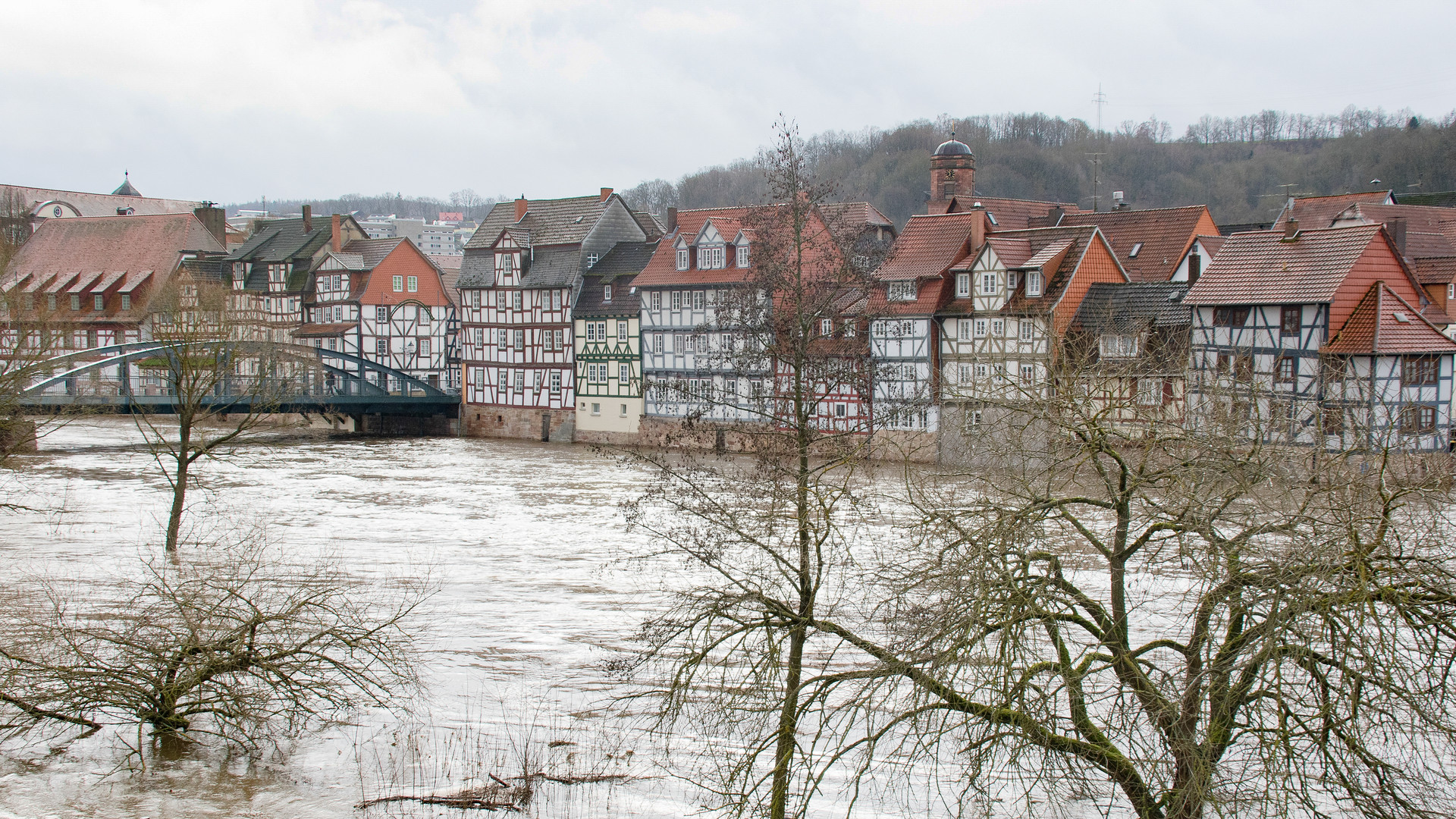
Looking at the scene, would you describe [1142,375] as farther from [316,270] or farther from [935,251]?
[316,270]

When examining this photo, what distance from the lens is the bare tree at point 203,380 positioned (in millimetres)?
19016

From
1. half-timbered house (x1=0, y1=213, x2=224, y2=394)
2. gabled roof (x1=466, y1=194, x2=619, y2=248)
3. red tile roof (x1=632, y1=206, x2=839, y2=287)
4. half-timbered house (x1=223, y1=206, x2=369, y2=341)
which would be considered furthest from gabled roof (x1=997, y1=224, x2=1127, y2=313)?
half-timbered house (x1=0, y1=213, x2=224, y2=394)

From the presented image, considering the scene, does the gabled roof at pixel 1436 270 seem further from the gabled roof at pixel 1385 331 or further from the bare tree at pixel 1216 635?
the bare tree at pixel 1216 635

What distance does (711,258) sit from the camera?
36.5 meters

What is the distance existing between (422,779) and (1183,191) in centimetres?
6392

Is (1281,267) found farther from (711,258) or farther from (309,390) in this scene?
(309,390)

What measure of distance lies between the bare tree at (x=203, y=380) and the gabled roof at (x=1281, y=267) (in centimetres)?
1840

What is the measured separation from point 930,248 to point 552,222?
15.5 meters

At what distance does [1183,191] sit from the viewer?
6719 cm

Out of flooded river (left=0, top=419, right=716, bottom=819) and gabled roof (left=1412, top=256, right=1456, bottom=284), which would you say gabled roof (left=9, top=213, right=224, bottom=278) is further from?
gabled roof (left=1412, top=256, right=1456, bottom=284)

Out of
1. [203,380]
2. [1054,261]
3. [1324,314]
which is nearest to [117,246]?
[203,380]

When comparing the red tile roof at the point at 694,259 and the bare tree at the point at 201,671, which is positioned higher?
the red tile roof at the point at 694,259

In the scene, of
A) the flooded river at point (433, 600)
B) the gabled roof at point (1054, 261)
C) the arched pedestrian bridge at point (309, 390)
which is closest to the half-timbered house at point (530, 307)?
the arched pedestrian bridge at point (309, 390)

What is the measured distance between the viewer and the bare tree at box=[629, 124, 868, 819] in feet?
29.0
